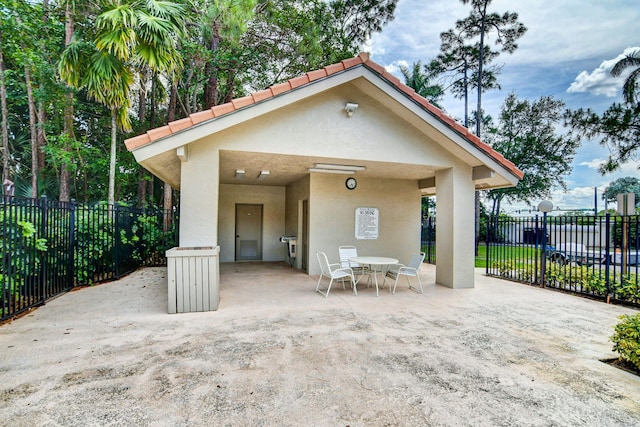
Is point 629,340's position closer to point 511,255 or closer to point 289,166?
point 289,166

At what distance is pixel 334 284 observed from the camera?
827cm

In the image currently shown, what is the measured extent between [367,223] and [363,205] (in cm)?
61

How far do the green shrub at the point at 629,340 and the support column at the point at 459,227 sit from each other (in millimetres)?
4017

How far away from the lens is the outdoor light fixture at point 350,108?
6395 mm

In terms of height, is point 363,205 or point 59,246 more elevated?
point 363,205

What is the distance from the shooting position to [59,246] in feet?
20.6

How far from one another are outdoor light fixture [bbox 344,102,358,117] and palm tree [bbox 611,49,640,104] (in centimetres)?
→ 1897

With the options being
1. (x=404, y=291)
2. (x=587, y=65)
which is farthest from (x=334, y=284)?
(x=587, y=65)

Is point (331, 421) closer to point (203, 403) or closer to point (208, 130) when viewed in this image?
point (203, 403)

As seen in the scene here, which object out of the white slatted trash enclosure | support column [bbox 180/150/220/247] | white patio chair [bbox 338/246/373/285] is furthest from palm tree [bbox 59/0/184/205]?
white patio chair [bbox 338/246/373/285]

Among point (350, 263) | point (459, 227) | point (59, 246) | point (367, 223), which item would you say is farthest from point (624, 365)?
point (59, 246)

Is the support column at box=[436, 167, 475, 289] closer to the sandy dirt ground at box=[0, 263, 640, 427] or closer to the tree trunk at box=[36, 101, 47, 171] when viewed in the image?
the sandy dirt ground at box=[0, 263, 640, 427]

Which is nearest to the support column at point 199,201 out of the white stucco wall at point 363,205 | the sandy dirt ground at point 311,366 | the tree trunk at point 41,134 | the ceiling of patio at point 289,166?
the ceiling of patio at point 289,166

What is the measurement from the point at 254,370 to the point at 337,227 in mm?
6518
